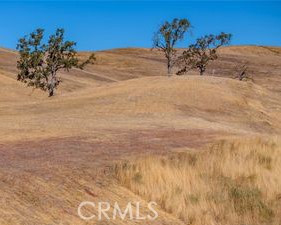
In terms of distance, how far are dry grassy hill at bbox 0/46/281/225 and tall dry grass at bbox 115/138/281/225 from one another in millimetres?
410

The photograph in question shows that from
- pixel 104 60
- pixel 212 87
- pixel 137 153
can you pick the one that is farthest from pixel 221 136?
pixel 104 60

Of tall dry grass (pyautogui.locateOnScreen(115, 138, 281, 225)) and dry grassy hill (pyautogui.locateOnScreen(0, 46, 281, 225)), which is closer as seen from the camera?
dry grassy hill (pyautogui.locateOnScreen(0, 46, 281, 225))

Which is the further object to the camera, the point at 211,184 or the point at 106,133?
the point at 106,133

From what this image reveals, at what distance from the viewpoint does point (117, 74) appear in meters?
105

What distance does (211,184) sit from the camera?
1395 centimetres

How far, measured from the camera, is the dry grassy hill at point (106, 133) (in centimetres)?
1170

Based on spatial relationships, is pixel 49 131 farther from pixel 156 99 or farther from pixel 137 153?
pixel 156 99

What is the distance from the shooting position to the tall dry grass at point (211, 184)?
12.2 meters

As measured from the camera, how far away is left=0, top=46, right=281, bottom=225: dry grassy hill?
38.4 ft

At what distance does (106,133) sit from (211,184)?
26.0 feet

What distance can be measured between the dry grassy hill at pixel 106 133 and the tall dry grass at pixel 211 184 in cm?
41

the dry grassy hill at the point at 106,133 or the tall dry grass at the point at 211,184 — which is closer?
the dry grassy hill at the point at 106,133

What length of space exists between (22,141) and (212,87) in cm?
2580

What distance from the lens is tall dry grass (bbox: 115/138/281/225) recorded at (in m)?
12.2
